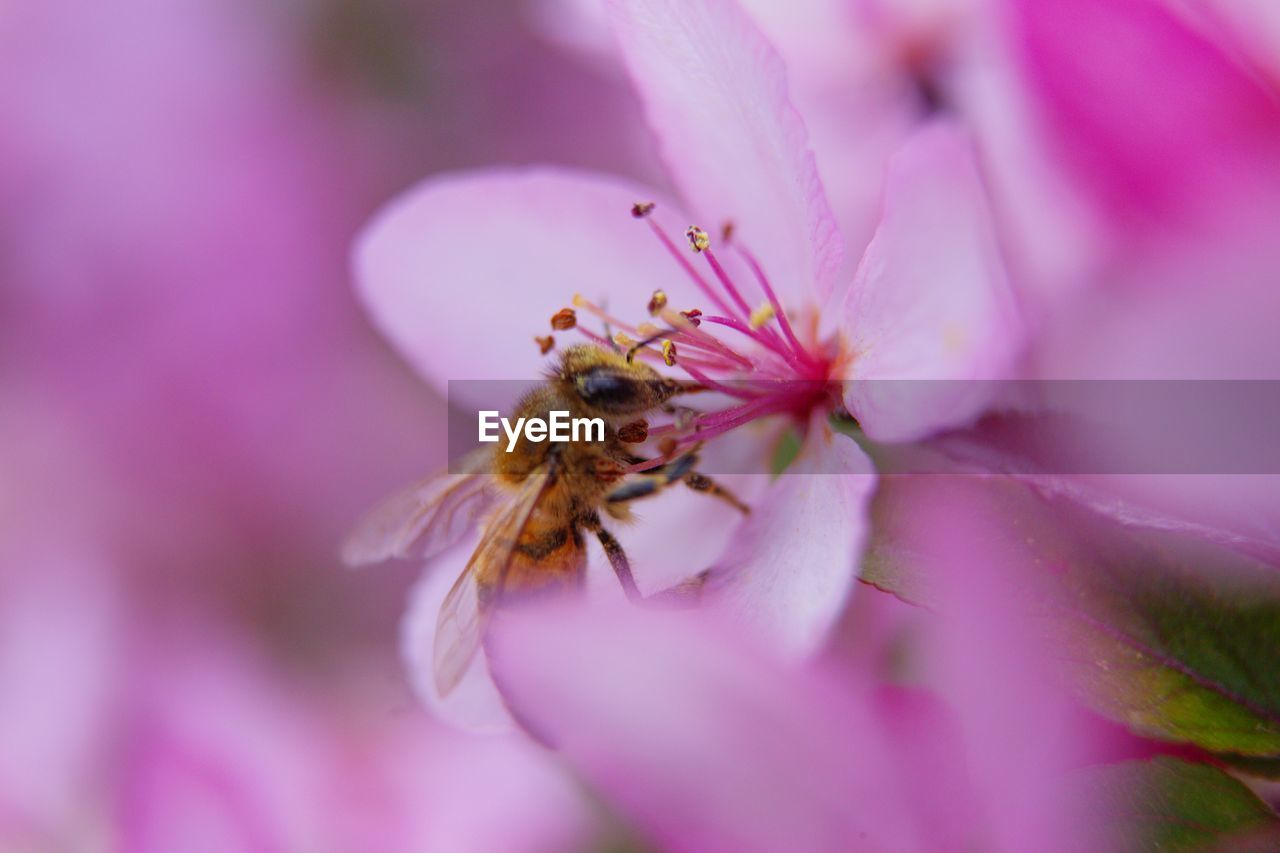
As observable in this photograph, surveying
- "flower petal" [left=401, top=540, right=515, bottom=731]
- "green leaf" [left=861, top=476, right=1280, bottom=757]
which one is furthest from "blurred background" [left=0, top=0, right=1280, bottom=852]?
"green leaf" [left=861, top=476, right=1280, bottom=757]

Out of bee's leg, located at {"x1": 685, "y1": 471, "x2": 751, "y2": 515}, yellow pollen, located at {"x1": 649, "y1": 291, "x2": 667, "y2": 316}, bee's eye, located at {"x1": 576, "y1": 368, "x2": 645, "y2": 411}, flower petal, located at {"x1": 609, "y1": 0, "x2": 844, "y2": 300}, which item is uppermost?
flower petal, located at {"x1": 609, "y1": 0, "x2": 844, "y2": 300}

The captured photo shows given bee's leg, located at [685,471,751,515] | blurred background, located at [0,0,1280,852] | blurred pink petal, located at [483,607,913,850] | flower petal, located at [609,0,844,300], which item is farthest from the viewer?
blurred background, located at [0,0,1280,852]

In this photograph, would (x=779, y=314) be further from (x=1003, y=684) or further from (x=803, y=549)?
(x=1003, y=684)

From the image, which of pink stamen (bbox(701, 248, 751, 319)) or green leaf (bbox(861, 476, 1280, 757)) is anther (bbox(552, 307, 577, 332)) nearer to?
pink stamen (bbox(701, 248, 751, 319))

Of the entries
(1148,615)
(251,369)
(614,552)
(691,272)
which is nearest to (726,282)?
(691,272)

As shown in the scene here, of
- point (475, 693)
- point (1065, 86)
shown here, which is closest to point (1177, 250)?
point (1065, 86)

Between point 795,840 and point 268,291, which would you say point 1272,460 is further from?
point 268,291

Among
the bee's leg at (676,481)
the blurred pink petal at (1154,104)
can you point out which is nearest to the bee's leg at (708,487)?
the bee's leg at (676,481)
